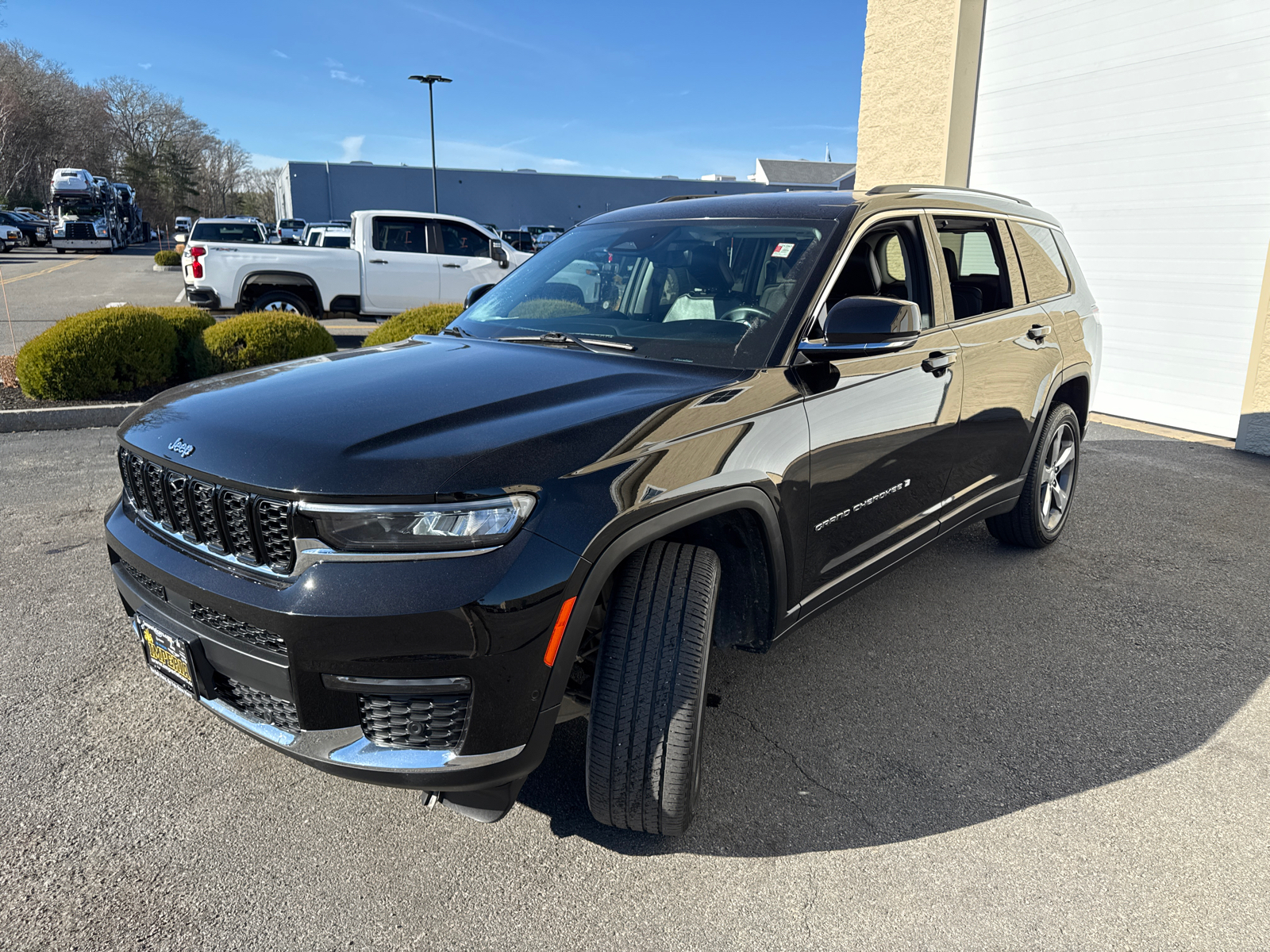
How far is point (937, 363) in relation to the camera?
11.5ft

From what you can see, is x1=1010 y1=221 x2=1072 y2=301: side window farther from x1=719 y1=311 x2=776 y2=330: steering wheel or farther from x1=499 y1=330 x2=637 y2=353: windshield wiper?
x1=499 y1=330 x2=637 y2=353: windshield wiper

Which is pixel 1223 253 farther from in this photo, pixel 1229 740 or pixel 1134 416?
pixel 1229 740

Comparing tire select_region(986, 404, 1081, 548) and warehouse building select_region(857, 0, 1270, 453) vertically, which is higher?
warehouse building select_region(857, 0, 1270, 453)

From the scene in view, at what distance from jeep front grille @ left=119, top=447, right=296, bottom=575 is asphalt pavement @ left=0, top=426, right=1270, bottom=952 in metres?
0.88

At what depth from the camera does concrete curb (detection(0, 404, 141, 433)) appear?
7.69 m

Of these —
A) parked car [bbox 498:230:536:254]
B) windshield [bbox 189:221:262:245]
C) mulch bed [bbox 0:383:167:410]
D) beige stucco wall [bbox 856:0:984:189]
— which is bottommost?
mulch bed [bbox 0:383:167:410]

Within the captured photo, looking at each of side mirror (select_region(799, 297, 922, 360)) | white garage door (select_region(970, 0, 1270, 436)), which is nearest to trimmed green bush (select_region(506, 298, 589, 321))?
side mirror (select_region(799, 297, 922, 360))

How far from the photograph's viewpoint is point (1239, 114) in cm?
814

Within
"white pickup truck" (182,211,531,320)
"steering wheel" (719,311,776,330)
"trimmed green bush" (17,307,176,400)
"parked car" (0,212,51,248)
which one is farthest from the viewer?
"parked car" (0,212,51,248)

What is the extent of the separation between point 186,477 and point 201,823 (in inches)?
40.9

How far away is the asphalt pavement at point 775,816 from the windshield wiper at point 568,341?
134 cm

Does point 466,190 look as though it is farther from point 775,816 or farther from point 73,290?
point 775,816

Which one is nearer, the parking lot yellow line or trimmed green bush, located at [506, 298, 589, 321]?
trimmed green bush, located at [506, 298, 589, 321]

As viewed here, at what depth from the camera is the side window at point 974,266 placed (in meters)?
3.81
